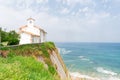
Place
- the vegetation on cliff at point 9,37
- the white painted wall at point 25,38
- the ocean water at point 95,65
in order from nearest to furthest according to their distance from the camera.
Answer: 1. the vegetation on cliff at point 9,37
2. the white painted wall at point 25,38
3. the ocean water at point 95,65

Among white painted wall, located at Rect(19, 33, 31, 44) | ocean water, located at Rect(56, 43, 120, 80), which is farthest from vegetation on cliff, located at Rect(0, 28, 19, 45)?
ocean water, located at Rect(56, 43, 120, 80)

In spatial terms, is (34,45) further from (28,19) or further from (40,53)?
(28,19)

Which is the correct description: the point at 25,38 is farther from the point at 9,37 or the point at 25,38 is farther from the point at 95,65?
the point at 95,65

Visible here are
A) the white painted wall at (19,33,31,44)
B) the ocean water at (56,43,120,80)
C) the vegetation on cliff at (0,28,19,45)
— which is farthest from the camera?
the ocean water at (56,43,120,80)

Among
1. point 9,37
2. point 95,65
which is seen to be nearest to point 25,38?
point 9,37

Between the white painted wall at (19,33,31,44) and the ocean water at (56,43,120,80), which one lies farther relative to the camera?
the ocean water at (56,43,120,80)

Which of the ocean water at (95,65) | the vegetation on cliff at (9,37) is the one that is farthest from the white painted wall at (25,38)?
the ocean water at (95,65)

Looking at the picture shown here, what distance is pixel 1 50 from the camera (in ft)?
68.4

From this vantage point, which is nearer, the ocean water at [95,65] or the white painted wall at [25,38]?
the white painted wall at [25,38]

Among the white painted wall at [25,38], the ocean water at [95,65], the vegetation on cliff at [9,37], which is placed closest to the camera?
the vegetation on cliff at [9,37]

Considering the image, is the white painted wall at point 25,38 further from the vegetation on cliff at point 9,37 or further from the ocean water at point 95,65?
the ocean water at point 95,65

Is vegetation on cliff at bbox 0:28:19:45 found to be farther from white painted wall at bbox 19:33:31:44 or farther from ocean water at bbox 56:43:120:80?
ocean water at bbox 56:43:120:80

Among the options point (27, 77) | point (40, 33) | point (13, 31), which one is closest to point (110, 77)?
point (40, 33)

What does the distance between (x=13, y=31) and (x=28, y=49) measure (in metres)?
13.8
